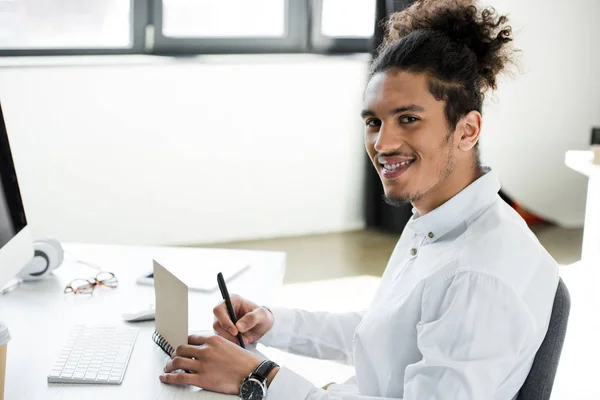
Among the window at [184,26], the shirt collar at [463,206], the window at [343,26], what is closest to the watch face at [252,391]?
the shirt collar at [463,206]

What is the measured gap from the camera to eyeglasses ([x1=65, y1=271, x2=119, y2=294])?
5.50 ft

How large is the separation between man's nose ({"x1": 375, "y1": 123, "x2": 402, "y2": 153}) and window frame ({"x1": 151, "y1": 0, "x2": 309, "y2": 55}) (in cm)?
310

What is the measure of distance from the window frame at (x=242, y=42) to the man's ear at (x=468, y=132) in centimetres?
313

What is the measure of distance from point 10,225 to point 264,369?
0.58m

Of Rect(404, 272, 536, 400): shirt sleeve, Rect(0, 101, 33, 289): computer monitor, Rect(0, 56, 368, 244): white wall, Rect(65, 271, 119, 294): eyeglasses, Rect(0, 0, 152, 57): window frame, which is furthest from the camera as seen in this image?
Rect(0, 0, 152, 57): window frame

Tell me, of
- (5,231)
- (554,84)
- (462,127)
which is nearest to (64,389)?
(5,231)

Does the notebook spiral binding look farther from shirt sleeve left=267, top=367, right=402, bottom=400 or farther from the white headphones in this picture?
the white headphones

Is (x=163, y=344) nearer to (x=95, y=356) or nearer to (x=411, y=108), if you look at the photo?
(x=95, y=356)

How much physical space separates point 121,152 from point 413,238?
Result: 9.11 ft

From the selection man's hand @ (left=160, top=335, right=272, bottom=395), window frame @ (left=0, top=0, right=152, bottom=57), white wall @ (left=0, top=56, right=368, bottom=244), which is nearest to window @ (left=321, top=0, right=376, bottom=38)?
white wall @ (left=0, top=56, right=368, bottom=244)

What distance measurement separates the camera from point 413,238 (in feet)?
4.78

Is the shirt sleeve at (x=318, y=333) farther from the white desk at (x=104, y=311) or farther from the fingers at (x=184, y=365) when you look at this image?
the fingers at (x=184, y=365)

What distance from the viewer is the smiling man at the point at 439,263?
110cm

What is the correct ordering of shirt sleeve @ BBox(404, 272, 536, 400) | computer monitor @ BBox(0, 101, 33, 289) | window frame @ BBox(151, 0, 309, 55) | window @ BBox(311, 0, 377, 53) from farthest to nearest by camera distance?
1. window @ BBox(311, 0, 377, 53)
2. window frame @ BBox(151, 0, 309, 55)
3. computer monitor @ BBox(0, 101, 33, 289)
4. shirt sleeve @ BBox(404, 272, 536, 400)
